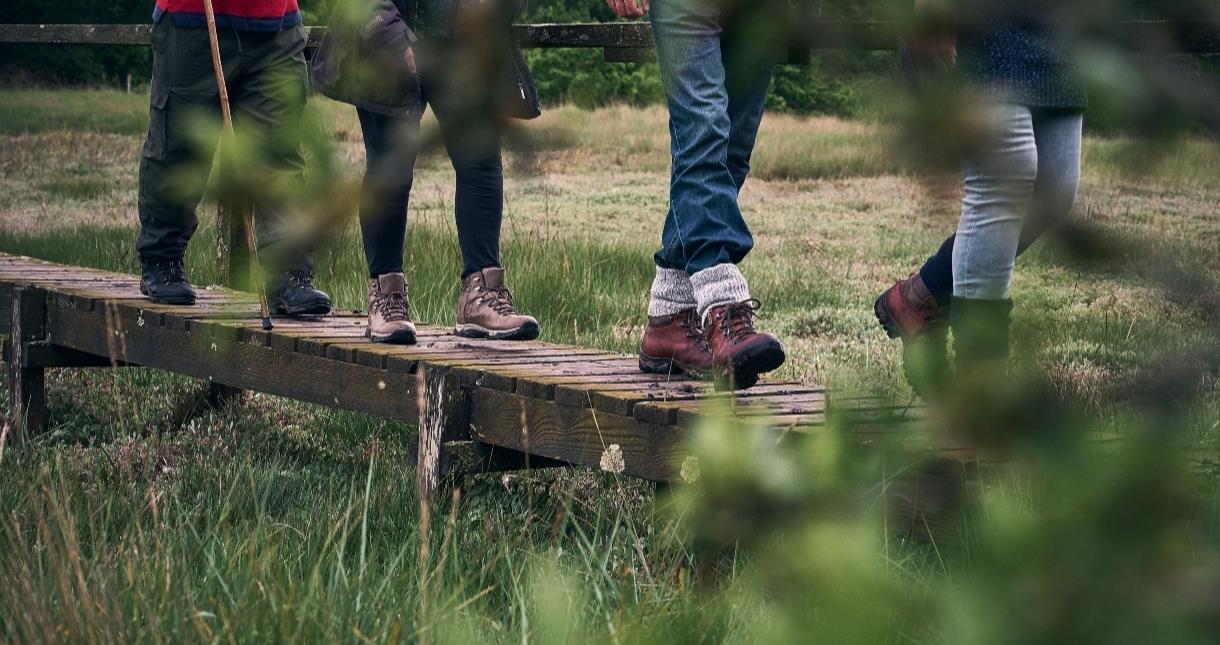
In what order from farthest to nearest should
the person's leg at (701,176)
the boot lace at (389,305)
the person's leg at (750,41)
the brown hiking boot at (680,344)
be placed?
the boot lace at (389,305), the brown hiking boot at (680,344), the person's leg at (701,176), the person's leg at (750,41)

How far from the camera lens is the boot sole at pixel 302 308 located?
405 cm

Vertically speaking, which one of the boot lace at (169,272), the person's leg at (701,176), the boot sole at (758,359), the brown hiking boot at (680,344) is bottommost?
the boot lace at (169,272)

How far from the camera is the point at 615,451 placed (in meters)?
2.74

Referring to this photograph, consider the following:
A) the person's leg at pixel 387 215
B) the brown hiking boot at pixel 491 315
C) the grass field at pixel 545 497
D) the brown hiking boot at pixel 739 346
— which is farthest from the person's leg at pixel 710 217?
the brown hiking boot at pixel 491 315

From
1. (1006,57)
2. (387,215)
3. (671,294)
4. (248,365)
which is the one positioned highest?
(1006,57)

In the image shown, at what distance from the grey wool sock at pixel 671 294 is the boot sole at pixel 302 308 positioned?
1.47m

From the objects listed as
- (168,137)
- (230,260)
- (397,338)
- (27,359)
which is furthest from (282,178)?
(27,359)

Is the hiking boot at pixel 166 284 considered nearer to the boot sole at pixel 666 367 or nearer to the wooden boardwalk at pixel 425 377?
the wooden boardwalk at pixel 425 377

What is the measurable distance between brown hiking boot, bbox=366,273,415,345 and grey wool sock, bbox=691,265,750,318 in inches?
43.4

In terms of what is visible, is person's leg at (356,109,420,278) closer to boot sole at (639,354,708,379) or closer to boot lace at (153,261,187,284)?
boot sole at (639,354,708,379)

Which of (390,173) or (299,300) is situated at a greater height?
(390,173)

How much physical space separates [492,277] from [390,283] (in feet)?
0.83

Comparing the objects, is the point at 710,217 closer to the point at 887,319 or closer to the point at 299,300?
the point at 887,319

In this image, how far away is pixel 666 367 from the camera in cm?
303
